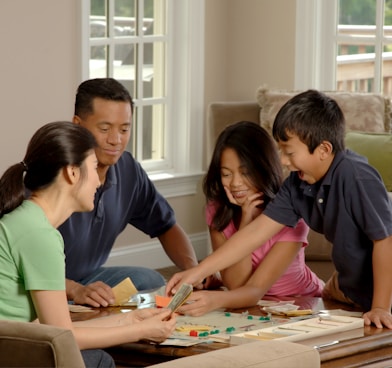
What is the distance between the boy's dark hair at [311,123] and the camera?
2.83m

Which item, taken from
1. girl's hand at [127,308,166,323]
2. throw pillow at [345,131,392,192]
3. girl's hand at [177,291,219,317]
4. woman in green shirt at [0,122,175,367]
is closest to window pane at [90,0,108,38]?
throw pillow at [345,131,392,192]

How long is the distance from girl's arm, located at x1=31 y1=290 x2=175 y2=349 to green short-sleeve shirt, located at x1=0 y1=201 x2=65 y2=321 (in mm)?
34

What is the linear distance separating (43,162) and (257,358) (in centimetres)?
90

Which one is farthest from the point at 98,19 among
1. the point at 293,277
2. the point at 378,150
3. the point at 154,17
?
the point at 293,277

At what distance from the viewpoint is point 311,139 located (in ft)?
9.27

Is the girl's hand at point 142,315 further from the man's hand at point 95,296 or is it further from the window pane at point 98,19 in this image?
the window pane at point 98,19

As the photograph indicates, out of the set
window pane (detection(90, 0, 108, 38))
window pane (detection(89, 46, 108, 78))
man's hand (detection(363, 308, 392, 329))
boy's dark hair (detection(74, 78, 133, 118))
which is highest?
window pane (detection(90, 0, 108, 38))

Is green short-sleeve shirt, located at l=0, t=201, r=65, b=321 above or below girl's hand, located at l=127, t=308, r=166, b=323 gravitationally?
above

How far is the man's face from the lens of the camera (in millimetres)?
3266

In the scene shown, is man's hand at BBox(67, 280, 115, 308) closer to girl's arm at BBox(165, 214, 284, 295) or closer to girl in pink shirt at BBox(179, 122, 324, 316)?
girl's arm at BBox(165, 214, 284, 295)

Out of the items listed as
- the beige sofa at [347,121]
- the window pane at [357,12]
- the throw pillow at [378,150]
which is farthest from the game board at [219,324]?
the window pane at [357,12]

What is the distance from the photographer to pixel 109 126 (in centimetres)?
329

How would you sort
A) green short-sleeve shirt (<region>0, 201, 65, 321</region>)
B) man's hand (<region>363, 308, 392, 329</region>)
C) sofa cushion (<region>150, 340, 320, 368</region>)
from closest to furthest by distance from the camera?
1. sofa cushion (<region>150, 340, 320, 368</region>)
2. green short-sleeve shirt (<region>0, 201, 65, 321</region>)
3. man's hand (<region>363, 308, 392, 329</region>)

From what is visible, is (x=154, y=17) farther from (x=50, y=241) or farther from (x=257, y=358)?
(x=257, y=358)
